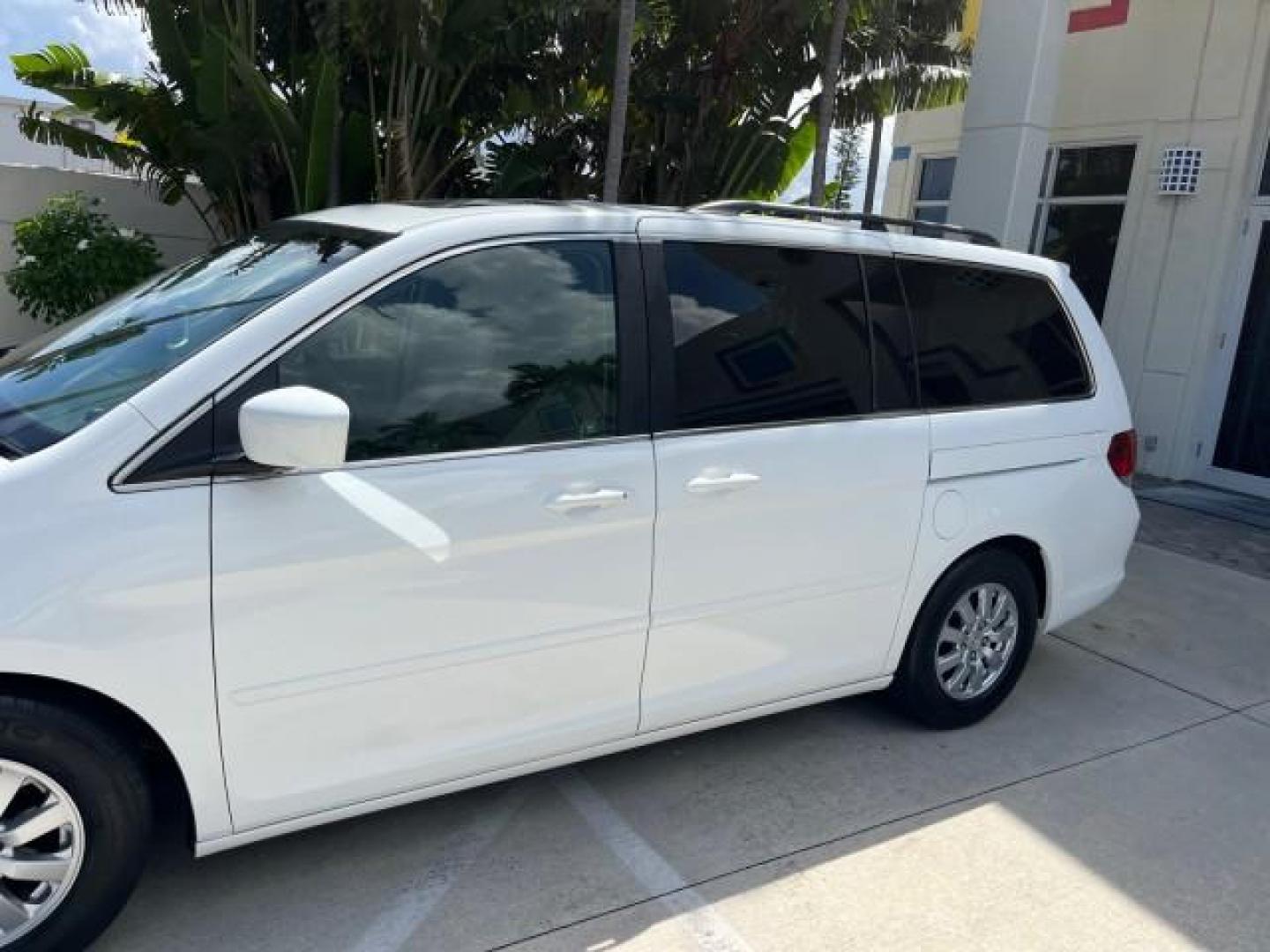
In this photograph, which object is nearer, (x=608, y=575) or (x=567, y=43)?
(x=608, y=575)

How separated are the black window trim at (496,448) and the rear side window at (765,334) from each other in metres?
0.13

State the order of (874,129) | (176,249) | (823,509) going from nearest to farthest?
(823,509)
(176,249)
(874,129)

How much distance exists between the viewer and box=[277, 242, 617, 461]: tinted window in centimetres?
266

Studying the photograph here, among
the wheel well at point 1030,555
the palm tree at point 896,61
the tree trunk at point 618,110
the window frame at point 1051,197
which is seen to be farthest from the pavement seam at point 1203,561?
the tree trunk at point 618,110

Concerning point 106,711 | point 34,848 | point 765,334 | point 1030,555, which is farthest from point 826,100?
point 34,848

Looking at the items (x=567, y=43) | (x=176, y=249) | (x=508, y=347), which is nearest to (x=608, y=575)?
(x=508, y=347)

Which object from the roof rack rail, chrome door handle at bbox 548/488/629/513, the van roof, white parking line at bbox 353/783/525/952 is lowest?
white parking line at bbox 353/783/525/952

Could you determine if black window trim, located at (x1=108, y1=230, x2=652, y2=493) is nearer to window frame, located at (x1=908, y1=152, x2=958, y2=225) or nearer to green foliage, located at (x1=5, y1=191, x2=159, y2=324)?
green foliage, located at (x1=5, y1=191, x2=159, y2=324)

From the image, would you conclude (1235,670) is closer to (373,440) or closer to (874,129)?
(373,440)

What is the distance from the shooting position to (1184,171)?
356 inches

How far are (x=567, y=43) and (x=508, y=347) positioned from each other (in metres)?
7.49

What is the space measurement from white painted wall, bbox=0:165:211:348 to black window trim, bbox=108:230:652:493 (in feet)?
27.8

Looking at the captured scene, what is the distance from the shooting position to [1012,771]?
3.87m

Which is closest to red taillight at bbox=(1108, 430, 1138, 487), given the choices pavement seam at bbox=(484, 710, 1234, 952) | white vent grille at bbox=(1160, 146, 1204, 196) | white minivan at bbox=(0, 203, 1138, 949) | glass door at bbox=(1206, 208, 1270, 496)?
white minivan at bbox=(0, 203, 1138, 949)
